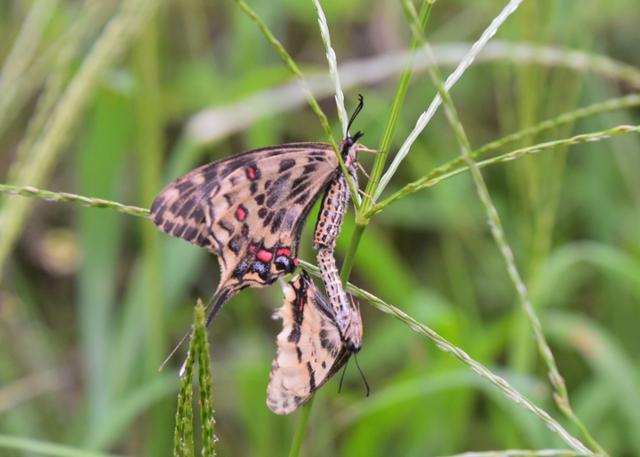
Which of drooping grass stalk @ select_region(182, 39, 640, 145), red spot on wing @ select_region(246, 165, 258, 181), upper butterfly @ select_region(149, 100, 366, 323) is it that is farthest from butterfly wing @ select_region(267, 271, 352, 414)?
drooping grass stalk @ select_region(182, 39, 640, 145)

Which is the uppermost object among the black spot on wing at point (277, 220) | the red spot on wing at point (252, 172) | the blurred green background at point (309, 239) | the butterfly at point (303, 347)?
the red spot on wing at point (252, 172)

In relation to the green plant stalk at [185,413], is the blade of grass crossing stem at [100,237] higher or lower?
lower

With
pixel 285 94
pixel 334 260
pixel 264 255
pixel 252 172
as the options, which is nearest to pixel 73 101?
pixel 252 172

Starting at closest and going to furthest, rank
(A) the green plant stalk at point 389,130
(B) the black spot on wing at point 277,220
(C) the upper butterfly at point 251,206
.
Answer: (A) the green plant stalk at point 389,130, (C) the upper butterfly at point 251,206, (B) the black spot on wing at point 277,220

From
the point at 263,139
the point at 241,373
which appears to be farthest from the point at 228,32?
the point at 241,373

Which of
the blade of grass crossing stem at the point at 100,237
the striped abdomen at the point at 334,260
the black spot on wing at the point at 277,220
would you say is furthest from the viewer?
the blade of grass crossing stem at the point at 100,237

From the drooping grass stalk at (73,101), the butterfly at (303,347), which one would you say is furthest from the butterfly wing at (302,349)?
the drooping grass stalk at (73,101)

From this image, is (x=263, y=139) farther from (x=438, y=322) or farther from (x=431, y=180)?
(x=431, y=180)

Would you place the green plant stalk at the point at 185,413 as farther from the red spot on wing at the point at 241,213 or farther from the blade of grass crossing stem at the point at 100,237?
the blade of grass crossing stem at the point at 100,237

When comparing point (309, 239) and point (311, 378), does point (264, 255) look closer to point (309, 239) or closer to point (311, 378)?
point (311, 378)
